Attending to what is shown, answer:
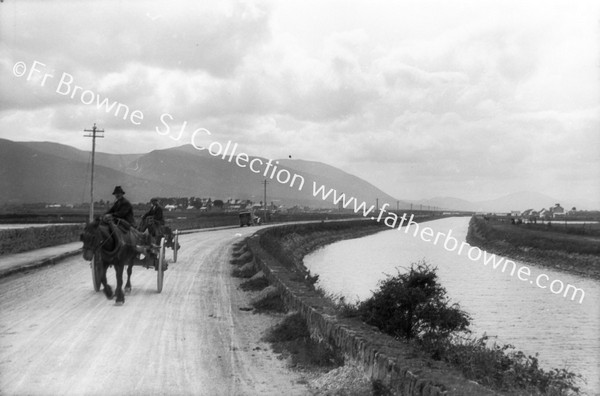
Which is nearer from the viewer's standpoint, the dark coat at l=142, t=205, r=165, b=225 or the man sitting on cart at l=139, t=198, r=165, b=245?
the man sitting on cart at l=139, t=198, r=165, b=245

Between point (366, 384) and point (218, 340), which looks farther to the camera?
point (218, 340)

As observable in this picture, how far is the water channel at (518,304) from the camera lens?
1552 cm

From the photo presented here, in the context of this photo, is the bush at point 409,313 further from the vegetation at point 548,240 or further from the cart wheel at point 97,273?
the vegetation at point 548,240

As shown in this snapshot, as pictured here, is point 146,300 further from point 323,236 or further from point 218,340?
point 323,236

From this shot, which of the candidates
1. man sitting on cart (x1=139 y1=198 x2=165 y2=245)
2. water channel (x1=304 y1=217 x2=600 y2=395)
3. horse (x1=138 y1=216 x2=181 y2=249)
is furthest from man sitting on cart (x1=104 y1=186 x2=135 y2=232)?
water channel (x1=304 y1=217 x2=600 y2=395)

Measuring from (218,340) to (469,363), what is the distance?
359cm

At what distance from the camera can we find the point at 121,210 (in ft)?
41.3

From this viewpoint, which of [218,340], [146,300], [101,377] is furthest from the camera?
[146,300]

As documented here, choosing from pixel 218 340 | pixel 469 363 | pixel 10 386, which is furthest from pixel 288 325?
pixel 10 386

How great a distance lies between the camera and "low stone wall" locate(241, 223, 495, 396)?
538 cm

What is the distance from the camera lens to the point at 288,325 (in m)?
9.98

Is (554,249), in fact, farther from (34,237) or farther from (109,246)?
(109,246)

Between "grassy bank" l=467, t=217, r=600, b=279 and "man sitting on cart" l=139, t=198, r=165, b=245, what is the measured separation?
25989 mm

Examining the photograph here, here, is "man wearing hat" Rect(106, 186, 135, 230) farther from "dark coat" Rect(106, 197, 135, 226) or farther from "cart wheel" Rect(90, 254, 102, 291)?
"cart wheel" Rect(90, 254, 102, 291)
